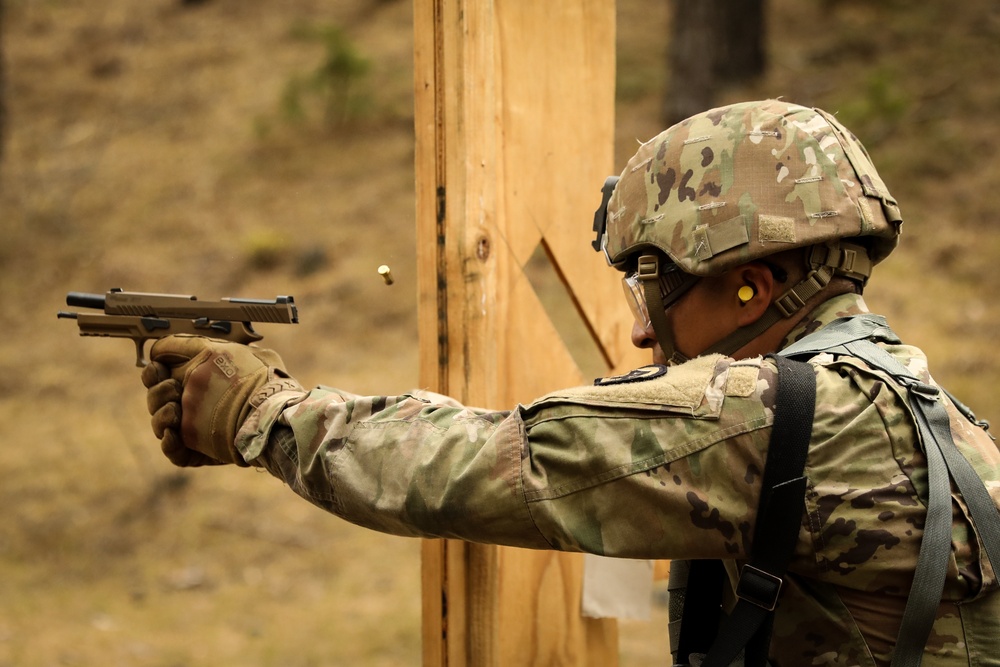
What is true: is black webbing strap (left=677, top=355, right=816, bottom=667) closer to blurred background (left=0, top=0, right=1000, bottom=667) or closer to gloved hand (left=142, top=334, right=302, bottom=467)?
gloved hand (left=142, top=334, right=302, bottom=467)

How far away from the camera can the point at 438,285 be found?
233cm

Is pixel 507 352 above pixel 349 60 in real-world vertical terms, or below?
below

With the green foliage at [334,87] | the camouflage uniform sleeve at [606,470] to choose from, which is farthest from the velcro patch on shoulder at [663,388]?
the green foliage at [334,87]

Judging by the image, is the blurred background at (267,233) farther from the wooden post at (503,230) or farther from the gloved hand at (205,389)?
the gloved hand at (205,389)

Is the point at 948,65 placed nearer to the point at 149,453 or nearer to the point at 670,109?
the point at 670,109

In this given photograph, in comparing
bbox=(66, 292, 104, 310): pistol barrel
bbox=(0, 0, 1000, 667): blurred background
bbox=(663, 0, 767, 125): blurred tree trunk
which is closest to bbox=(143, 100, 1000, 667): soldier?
bbox=(66, 292, 104, 310): pistol barrel

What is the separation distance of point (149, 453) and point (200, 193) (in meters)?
3.70

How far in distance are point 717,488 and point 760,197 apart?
60 centimetres

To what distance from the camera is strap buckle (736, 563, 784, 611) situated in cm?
171

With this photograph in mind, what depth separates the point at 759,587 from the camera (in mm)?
1719

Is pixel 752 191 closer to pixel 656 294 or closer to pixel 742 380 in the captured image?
pixel 656 294

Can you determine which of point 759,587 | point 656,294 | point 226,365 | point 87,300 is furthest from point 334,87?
point 759,587

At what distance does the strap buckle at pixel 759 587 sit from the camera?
5.60 ft

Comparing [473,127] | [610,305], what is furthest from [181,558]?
[473,127]
